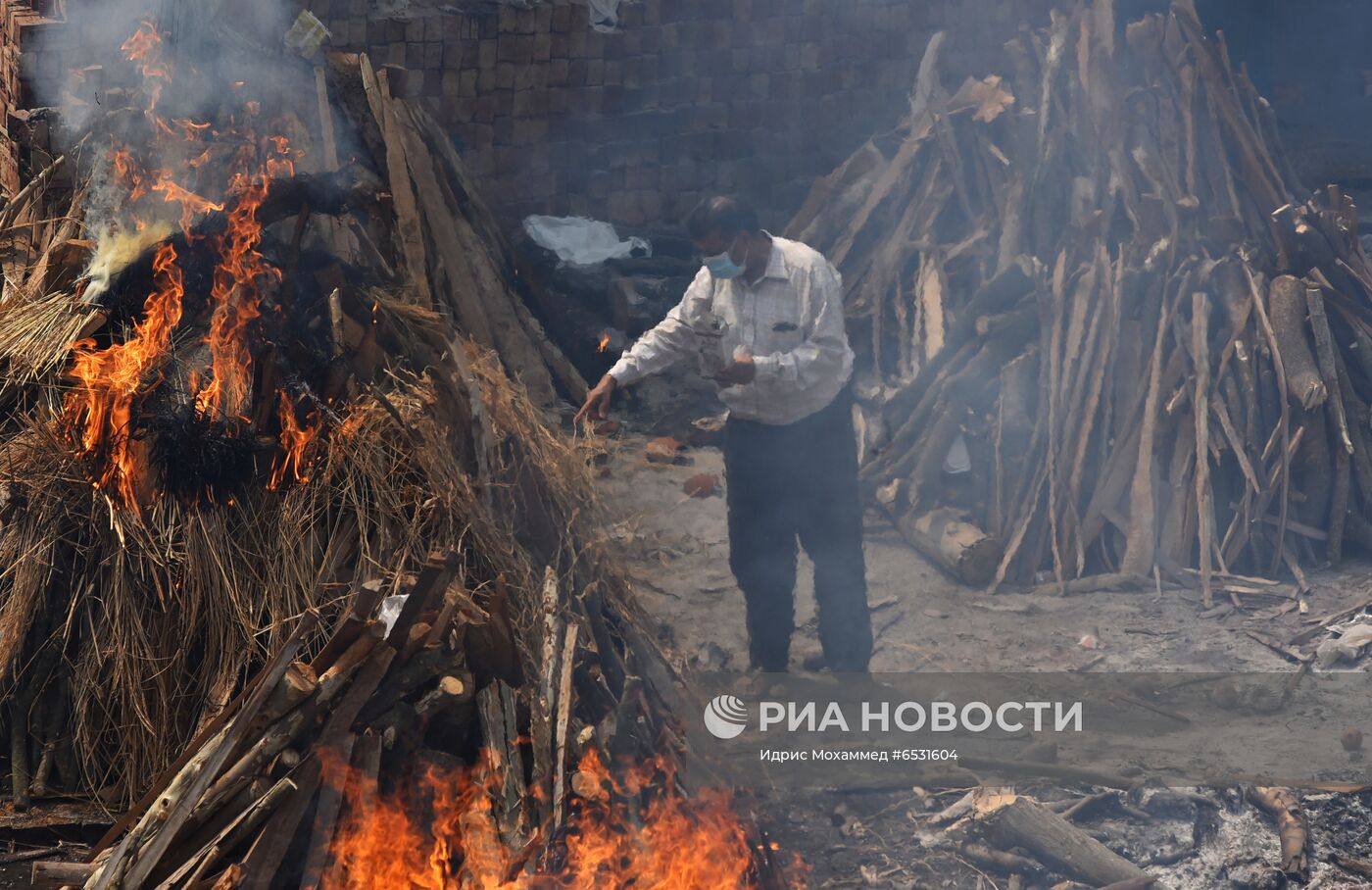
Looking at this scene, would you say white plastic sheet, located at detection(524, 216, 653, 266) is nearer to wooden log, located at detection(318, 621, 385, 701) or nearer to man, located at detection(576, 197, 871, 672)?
man, located at detection(576, 197, 871, 672)

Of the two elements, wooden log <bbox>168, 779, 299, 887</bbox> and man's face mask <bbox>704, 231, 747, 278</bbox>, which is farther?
man's face mask <bbox>704, 231, 747, 278</bbox>

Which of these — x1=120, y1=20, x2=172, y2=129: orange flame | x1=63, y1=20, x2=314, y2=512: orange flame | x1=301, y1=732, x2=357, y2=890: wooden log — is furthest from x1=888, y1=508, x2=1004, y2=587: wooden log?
x1=120, y1=20, x2=172, y2=129: orange flame

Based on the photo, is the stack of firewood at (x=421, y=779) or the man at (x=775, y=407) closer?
the stack of firewood at (x=421, y=779)

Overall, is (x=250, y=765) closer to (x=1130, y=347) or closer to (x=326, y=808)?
(x=326, y=808)

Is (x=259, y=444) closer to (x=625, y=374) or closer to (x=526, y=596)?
(x=526, y=596)

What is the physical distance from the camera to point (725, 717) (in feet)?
19.0

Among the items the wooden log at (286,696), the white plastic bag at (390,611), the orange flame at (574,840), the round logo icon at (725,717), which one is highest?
the white plastic bag at (390,611)

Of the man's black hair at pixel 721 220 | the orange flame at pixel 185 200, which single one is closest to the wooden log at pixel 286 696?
the orange flame at pixel 185 200

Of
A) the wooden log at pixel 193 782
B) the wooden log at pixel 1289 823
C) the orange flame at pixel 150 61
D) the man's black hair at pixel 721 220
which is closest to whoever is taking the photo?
the wooden log at pixel 193 782

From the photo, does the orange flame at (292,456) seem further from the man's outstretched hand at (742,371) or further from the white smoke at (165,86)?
the man's outstretched hand at (742,371)

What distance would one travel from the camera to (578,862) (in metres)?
4.21

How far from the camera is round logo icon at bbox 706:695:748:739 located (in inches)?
223

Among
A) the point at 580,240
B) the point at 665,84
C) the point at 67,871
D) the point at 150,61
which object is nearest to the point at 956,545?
→ the point at 580,240

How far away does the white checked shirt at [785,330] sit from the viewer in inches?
223
